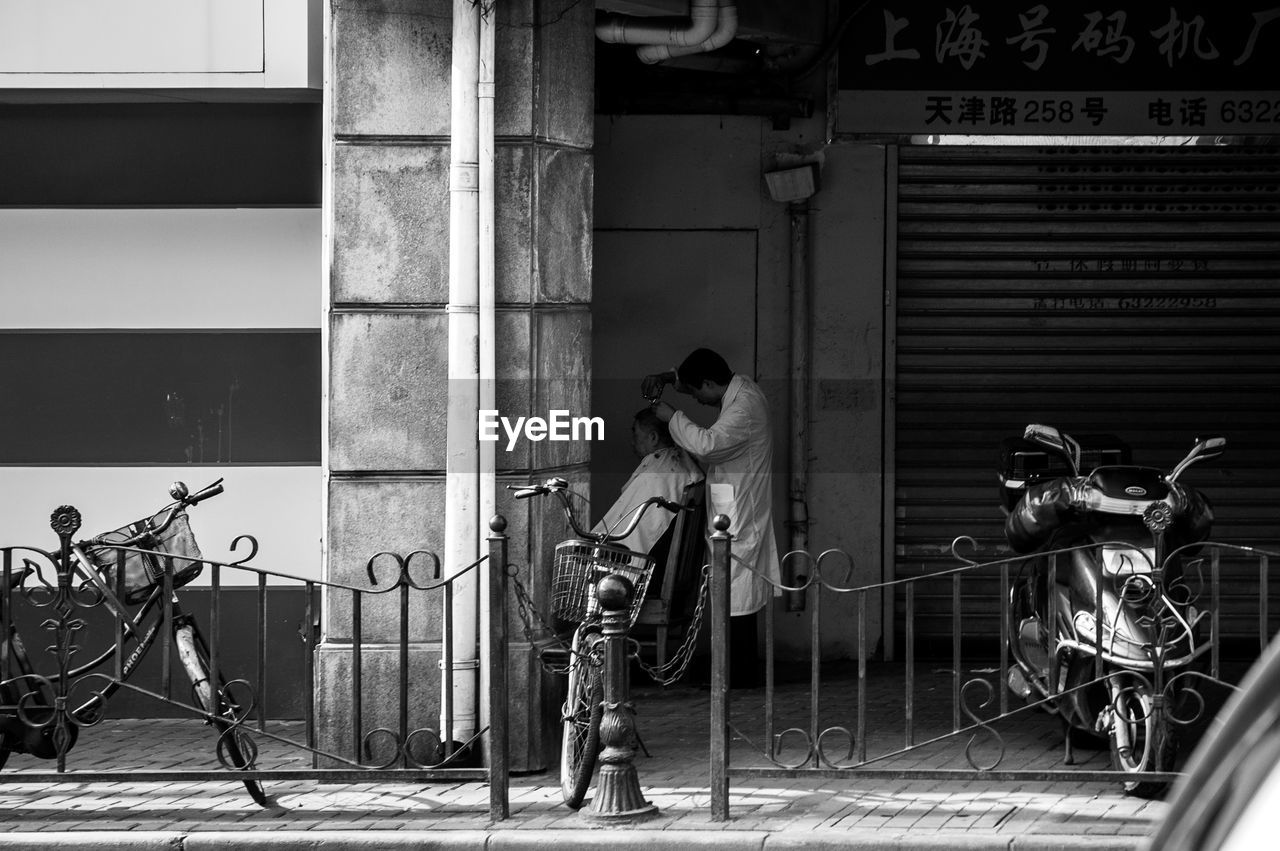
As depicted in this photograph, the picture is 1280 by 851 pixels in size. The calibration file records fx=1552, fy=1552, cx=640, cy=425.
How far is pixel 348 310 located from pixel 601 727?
→ 2399 millimetres

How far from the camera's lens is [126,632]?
685 centimetres

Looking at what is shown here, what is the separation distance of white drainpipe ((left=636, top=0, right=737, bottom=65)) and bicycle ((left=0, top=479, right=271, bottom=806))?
330 centimetres

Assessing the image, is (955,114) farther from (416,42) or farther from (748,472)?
(416,42)

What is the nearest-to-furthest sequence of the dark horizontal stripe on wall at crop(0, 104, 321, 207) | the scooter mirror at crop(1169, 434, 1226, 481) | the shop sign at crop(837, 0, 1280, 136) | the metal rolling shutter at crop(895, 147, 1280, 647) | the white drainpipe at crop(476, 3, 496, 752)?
the scooter mirror at crop(1169, 434, 1226, 481) < the white drainpipe at crop(476, 3, 496, 752) < the dark horizontal stripe on wall at crop(0, 104, 321, 207) < the shop sign at crop(837, 0, 1280, 136) < the metal rolling shutter at crop(895, 147, 1280, 647)

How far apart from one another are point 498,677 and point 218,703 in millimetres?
1234

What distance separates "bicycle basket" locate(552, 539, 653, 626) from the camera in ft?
22.1

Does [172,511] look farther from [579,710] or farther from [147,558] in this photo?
→ [579,710]

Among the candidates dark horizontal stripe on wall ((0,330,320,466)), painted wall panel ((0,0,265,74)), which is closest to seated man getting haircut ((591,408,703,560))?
dark horizontal stripe on wall ((0,330,320,466))

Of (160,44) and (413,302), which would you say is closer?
(413,302)

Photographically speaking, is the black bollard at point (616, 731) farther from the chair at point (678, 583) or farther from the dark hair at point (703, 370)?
the dark hair at point (703, 370)

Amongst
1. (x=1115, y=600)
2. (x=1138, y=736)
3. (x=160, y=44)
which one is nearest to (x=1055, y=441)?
(x=1115, y=600)

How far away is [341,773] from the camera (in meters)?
6.44

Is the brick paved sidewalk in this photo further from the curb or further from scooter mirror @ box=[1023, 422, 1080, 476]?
scooter mirror @ box=[1023, 422, 1080, 476]

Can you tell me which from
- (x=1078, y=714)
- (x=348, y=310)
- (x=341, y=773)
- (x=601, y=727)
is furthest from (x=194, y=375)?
(x=1078, y=714)
